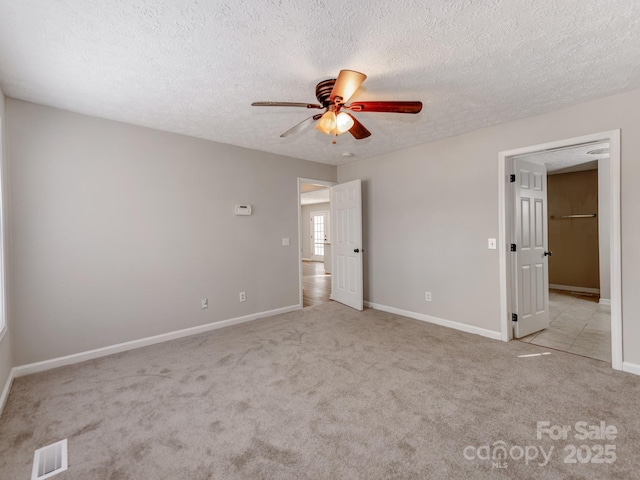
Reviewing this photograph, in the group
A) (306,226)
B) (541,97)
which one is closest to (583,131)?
(541,97)

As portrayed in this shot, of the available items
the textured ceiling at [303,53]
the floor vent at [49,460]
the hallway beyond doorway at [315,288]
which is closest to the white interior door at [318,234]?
the hallway beyond doorway at [315,288]

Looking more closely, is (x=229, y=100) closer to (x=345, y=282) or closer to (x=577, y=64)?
(x=577, y=64)

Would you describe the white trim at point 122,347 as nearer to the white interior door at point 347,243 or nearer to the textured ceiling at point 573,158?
the white interior door at point 347,243

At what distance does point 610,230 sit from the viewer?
106 inches

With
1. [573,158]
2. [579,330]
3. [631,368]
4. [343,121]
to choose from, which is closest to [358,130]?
[343,121]

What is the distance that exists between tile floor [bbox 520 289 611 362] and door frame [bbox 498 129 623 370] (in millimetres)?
315

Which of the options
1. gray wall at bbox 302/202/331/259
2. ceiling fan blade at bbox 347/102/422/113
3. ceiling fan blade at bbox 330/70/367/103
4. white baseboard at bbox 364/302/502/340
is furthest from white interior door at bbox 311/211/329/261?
ceiling fan blade at bbox 330/70/367/103

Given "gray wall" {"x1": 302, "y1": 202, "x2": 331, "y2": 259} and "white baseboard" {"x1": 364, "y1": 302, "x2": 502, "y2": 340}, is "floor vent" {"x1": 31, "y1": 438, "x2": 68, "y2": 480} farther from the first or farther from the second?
"gray wall" {"x1": 302, "y1": 202, "x2": 331, "y2": 259}

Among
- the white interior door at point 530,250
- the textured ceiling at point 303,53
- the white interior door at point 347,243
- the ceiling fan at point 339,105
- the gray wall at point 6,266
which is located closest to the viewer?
the textured ceiling at point 303,53

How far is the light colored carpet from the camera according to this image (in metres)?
1.60

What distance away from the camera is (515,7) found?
60.8 inches

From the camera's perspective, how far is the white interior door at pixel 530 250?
3363mm

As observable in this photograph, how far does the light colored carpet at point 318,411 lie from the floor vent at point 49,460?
40 millimetres

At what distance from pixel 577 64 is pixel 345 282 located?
3.72m
